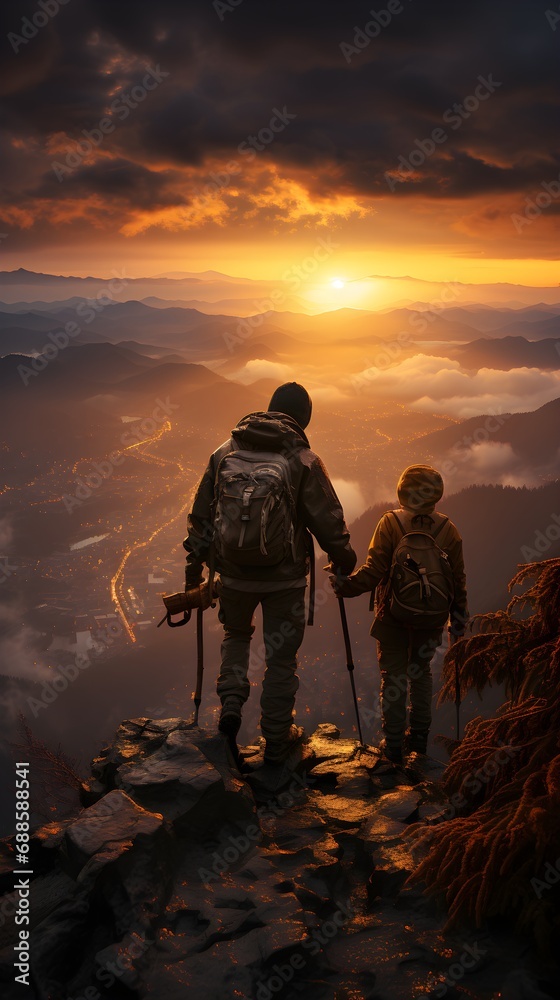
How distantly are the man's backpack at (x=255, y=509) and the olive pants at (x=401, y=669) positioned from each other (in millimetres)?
2084

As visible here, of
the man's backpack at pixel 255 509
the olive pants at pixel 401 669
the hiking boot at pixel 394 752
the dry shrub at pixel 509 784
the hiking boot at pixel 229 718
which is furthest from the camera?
the hiking boot at pixel 394 752

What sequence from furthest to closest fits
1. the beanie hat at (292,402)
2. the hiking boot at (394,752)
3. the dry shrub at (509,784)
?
the hiking boot at (394,752) → the beanie hat at (292,402) → the dry shrub at (509,784)

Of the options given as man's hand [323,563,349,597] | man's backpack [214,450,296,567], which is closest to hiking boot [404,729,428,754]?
man's hand [323,563,349,597]

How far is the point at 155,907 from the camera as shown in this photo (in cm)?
481

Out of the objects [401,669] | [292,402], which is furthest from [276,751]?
[292,402]

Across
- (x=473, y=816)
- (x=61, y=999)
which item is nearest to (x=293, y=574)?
(x=473, y=816)

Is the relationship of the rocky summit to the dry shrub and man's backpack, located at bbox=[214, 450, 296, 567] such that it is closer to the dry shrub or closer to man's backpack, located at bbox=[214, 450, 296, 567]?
the dry shrub

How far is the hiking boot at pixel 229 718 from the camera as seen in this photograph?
24.3 feet

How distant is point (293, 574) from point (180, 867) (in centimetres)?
336

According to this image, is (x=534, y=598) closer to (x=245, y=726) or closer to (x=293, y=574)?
(x=293, y=574)

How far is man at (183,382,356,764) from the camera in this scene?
23.2 ft

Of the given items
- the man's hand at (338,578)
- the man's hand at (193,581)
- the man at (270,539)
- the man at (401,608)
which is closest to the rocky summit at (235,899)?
the man at (270,539)

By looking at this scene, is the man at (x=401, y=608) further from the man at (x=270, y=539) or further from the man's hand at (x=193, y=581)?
the man's hand at (x=193, y=581)

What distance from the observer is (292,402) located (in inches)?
316
